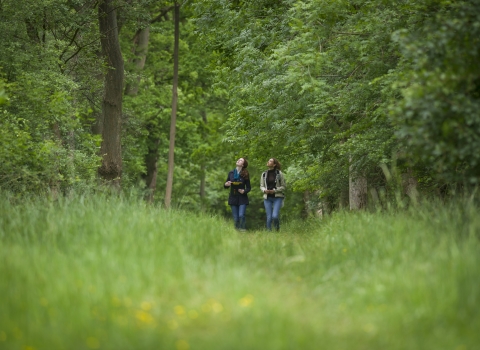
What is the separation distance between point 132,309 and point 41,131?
440 inches

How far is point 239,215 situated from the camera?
1648 centimetres

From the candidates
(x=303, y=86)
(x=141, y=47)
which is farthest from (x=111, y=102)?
(x=141, y=47)

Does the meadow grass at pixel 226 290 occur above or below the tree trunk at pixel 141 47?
below

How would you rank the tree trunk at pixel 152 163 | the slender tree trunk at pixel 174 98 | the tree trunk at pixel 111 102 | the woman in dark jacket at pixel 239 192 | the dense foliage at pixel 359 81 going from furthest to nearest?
1. the tree trunk at pixel 152 163
2. the slender tree trunk at pixel 174 98
3. the tree trunk at pixel 111 102
4. the woman in dark jacket at pixel 239 192
5. the dense foliage at pixel 359 81

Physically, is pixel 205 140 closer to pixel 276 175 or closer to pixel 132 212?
pixel 276 175

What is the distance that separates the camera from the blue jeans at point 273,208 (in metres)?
16.1

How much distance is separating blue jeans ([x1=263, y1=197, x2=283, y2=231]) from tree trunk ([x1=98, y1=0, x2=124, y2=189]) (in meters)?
4.40

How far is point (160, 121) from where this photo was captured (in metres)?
33.1

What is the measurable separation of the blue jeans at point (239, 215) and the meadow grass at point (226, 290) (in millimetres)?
7579

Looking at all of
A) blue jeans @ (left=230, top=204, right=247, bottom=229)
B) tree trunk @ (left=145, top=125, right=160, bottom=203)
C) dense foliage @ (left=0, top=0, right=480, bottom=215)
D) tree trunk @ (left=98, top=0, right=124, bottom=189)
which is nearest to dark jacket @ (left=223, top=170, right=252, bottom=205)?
blue jeans @ (left=230, top=204, right=247, bottom=229)

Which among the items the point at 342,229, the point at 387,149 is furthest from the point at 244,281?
the point at 387,149

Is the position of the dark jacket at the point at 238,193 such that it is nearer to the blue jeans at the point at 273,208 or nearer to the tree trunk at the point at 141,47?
the blue jeans at the point at 273,208

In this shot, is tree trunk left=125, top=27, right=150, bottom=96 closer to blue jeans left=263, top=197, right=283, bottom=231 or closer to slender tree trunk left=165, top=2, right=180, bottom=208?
slender tree trunk left=165, top=2, right=180, bottom=208

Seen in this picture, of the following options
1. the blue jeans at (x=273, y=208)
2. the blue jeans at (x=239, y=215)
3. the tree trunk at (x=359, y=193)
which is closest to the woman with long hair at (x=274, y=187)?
the blue jeans at (x=273, y=208)
